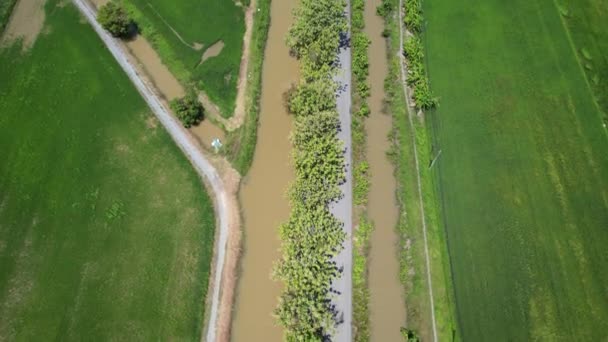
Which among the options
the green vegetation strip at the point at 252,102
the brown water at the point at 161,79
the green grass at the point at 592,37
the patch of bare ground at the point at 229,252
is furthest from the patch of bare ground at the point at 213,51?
the green grass at the point at 592,37

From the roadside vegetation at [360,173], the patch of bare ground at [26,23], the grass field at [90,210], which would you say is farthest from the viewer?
the patch of bare ground at [26,23]

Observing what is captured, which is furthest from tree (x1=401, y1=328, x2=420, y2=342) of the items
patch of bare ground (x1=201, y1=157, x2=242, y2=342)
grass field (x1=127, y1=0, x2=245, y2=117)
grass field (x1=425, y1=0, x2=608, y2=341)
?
grass field (x1=127, y1=0, x2=245, y2=117)

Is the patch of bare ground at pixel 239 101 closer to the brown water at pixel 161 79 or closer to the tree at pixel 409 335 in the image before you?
the brown water at pixel 161 79

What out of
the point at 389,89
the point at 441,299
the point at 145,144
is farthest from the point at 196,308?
the point at 389,89

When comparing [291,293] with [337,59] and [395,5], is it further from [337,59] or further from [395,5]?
[395,5]

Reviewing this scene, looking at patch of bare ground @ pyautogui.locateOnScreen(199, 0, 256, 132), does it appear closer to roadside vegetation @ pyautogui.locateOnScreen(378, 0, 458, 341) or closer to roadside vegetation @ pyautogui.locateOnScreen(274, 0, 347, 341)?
roadside vegetation @ pyautogui.locateOnScreen(274, 0, 347, 341)
